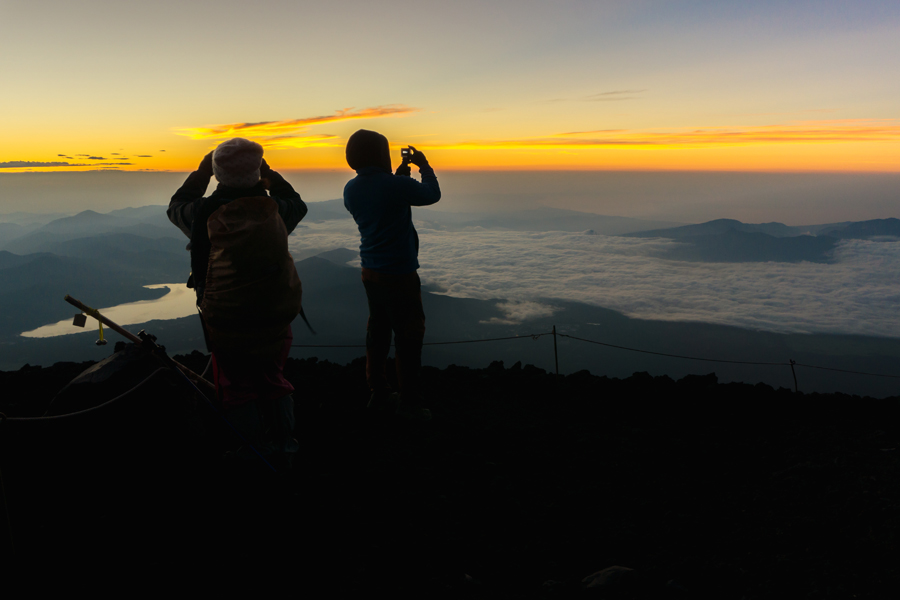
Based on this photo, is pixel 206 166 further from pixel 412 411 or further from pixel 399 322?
pixel 412 411

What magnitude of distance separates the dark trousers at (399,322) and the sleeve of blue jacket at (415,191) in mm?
624

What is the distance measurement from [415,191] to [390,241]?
46cm

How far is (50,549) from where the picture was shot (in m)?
2.29

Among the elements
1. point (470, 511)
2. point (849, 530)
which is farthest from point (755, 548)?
point (470, 511)

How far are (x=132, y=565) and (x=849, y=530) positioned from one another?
3.82 metres

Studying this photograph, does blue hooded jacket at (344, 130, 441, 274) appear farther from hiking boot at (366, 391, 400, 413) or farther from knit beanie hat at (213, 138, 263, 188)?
hiking boot at (366, 391, 400, 413)

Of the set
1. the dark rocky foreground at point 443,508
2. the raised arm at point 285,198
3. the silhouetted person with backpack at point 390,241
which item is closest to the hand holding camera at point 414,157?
the silhouetted person with backpack at point 390,241

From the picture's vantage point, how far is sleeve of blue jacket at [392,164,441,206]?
3668 mm

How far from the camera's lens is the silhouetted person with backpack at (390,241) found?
371 cm

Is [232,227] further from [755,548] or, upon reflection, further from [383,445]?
[755,548]

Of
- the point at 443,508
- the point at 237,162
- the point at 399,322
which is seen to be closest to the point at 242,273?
the point at 237,162

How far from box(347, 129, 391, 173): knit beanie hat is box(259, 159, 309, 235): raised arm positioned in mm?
726

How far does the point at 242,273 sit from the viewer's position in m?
2.69

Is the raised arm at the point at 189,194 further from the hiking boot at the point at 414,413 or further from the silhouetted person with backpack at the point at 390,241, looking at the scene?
the hiking boot at the point at 414,413
